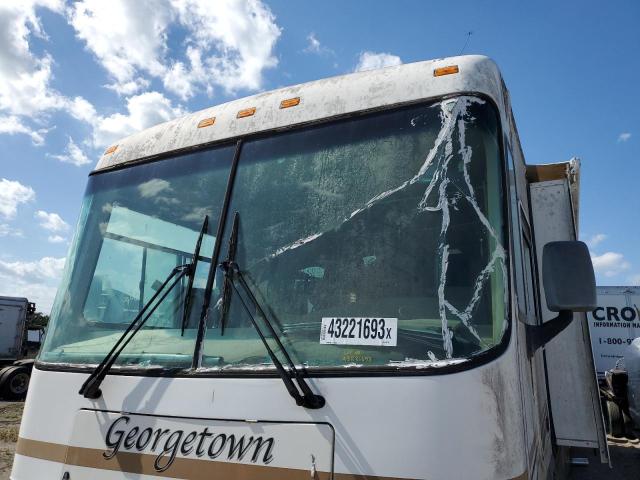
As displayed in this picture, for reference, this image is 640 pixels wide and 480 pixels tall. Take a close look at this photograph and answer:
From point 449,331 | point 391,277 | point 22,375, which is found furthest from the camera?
point 22,375

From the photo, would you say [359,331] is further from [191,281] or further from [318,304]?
[191,281]

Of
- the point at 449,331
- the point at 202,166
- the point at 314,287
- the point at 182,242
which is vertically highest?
the point at 202,166

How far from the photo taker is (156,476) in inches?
69.5

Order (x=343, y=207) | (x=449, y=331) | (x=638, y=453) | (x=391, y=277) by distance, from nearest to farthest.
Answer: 1. (x=449, y=331)
2. (x=391, y=277)
3. (x=343, y=207)
4. (x=638, y=453)

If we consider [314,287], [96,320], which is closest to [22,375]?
[96,320]

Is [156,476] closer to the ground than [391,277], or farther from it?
closer to the ground

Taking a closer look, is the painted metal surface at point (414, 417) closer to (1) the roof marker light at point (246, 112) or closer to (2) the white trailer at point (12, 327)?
(1) the roof marker light at point (246, 112)

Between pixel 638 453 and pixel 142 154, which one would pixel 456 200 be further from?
pixel 638 453

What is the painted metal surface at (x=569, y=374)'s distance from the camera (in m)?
2.69

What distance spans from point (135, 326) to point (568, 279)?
6.01ft

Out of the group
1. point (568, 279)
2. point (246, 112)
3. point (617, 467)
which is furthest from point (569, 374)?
point (617, 467)

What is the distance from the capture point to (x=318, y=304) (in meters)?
1.90

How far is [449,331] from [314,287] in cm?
55

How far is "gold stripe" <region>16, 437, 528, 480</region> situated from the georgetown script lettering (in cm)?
2
